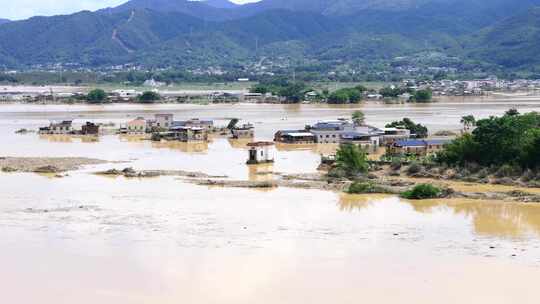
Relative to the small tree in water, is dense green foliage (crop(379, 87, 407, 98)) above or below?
above

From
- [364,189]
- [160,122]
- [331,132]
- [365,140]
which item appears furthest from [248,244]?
[160,122]

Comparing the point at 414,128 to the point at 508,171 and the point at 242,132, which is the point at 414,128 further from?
the point at 508,171

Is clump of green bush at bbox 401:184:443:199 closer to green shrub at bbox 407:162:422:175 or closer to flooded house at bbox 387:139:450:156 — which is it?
green shrub at bbox 407:162:422:175

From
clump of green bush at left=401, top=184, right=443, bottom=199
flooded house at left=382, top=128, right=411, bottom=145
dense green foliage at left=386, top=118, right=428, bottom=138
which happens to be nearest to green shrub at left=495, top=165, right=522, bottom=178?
clump of green bush at left=401, top=184, right=443, bottom=199

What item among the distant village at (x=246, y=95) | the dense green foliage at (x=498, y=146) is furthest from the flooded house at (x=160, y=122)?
the distant village at (x=246, y=95)

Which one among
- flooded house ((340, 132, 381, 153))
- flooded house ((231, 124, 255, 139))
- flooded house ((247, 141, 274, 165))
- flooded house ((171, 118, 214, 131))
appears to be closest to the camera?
flooded house ((247, 141, 274, 165))

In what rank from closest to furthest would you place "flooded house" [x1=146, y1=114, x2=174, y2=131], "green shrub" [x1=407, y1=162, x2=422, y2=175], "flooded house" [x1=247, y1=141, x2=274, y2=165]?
"green shrub" [x1=407, y1=162, x2=422, y2=175], "flooded house" [x1=247, y1=141, x2=274, y2=165], "flooded house" [x1=146, y1=114, x2=174, y2=131]
